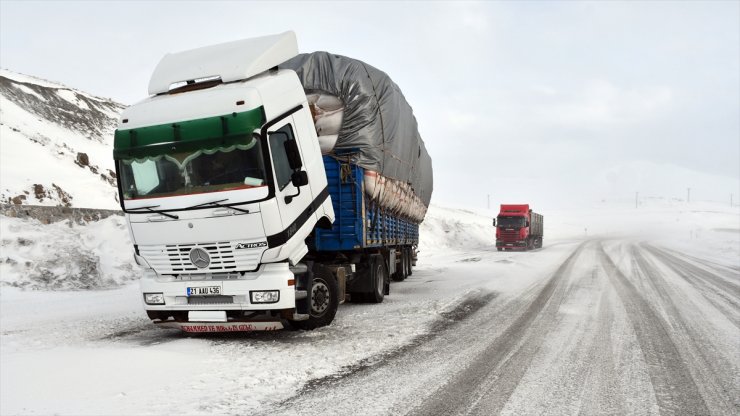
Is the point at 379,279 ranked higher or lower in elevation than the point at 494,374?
higher

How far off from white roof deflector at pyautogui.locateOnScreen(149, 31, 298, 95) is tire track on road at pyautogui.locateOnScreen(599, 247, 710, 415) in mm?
6145

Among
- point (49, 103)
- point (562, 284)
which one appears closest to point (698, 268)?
point (562, 284)

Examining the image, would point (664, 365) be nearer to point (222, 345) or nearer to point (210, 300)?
point (222, 345)

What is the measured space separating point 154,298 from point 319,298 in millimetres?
2376

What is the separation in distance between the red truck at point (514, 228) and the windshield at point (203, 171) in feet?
95.6

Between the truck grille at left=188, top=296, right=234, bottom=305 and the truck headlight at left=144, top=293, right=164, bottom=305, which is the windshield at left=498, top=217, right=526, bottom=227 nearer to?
the truck grille at left=188, top=296, right=234, bottom=305

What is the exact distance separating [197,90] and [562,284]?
10.7 metres

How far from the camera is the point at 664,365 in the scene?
219 inches

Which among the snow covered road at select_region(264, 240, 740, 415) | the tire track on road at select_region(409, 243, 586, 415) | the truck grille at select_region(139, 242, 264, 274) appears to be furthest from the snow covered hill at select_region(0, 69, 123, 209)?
the tire track on road at select_region(409, 243, 586, 415)

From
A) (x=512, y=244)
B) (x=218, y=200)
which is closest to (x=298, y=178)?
(x=218, y=200)

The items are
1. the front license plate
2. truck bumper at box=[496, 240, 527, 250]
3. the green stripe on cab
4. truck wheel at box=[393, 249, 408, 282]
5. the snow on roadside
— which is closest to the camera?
the green stripe on cab

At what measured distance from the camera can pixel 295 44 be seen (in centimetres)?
812

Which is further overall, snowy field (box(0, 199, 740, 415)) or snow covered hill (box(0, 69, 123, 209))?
snow covered hill (box(0, 69, 123, 209))

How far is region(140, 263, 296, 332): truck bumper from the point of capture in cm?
637
